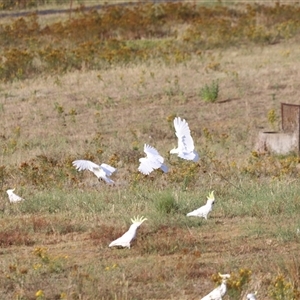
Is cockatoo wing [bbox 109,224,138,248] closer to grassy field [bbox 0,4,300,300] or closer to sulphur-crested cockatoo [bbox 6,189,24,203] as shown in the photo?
grassy field [bbox 0,4,300,300]

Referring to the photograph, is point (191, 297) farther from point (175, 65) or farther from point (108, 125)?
point (175, 65)

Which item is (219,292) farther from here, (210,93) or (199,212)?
(210,93)

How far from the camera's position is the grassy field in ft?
19.2

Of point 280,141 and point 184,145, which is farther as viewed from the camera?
point 280,141

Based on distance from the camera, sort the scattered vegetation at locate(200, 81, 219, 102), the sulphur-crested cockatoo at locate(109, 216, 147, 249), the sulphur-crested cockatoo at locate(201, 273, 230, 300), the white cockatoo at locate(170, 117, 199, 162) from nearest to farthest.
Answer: the sulphur-crested cockatoo at locate(201, 273, 230, 300) < the sulphur-crested cockatoo at locate(109, 216, 147, 249) < the white cockatoo at locate(170, 117, 199, 162) < the scattered vegetation at locate(200, 81, 219, 102)

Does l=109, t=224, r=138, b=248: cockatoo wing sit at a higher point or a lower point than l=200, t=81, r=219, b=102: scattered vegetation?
higher

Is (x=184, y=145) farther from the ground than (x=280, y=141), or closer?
farther from the ground

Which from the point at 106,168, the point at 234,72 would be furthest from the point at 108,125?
the point at 106,168

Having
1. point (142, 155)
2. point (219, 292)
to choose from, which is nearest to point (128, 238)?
point (219, 292)

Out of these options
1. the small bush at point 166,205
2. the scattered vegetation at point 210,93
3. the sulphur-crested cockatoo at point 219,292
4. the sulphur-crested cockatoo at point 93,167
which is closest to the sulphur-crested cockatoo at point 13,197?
the sulphur-crested cockatoo at point 93,167

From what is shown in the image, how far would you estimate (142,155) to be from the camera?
10.5 meters

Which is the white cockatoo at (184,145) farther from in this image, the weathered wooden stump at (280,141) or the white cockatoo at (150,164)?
the weathered wooden stump at (280,141)

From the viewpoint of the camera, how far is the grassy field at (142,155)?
5.84 m

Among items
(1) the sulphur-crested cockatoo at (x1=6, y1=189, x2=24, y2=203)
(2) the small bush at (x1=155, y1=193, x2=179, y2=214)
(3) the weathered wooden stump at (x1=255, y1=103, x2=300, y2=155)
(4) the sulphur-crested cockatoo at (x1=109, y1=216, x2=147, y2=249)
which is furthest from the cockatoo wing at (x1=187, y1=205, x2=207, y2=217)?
(3) the weathered wooden stump at (x1=255, y1=103, x2=300, y2=155)
